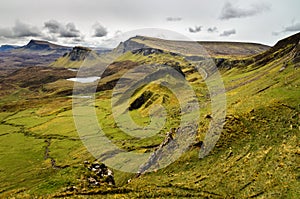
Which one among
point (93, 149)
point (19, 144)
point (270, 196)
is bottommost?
point (19, 144)

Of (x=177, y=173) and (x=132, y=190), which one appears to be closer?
(x=132, y=190)

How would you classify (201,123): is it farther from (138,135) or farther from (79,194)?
(138,135)

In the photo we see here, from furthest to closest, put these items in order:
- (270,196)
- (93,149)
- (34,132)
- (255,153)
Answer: (34,132), (93,149), (255,153), (270,196)

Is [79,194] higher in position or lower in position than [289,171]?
lower

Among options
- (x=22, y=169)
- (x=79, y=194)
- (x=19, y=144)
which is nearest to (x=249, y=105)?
(x=79, y=194)

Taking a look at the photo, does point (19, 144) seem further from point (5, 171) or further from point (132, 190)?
point (132, 190)

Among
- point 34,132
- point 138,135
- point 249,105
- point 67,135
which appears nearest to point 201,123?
point 249,105

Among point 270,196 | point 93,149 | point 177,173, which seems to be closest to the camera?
point 270,196

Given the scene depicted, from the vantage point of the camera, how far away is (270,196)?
2595 cm

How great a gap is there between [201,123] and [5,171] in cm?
8950

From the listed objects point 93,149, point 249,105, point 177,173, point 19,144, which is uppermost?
point 249,105

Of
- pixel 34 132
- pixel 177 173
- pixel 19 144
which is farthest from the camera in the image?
pixel 34 132

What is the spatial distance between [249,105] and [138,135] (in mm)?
64829

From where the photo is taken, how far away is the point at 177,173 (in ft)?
126
